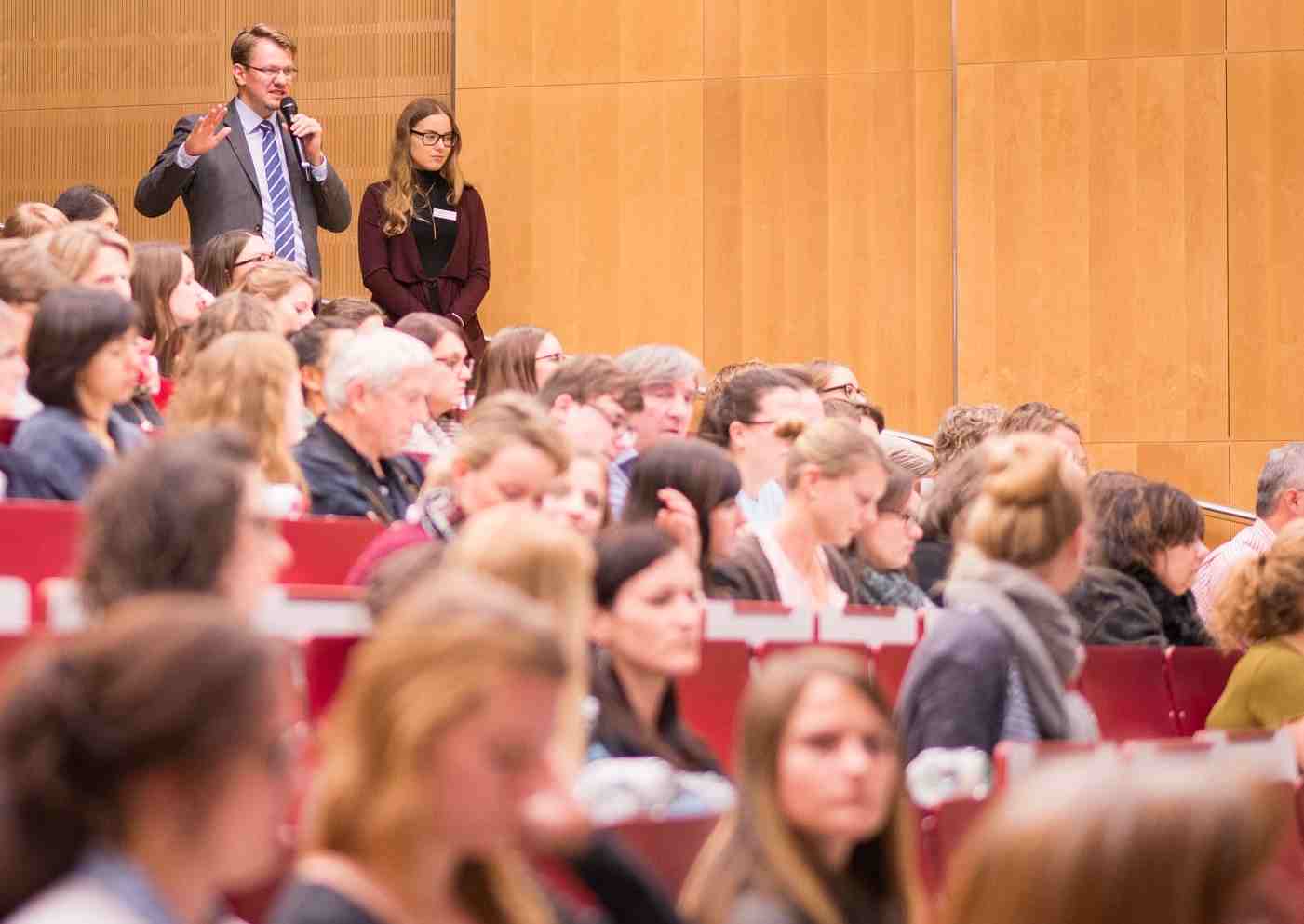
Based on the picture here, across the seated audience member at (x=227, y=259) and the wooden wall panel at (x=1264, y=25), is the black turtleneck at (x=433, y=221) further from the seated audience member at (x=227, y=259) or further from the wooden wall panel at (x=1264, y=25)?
the wooden wall panel at (x=1264, y=25)

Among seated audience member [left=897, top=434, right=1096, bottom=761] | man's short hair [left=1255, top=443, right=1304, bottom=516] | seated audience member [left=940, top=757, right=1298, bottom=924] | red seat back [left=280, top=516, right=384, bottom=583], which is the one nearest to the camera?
seated audience member [left=940, top=757, right=1298, bottom=924]

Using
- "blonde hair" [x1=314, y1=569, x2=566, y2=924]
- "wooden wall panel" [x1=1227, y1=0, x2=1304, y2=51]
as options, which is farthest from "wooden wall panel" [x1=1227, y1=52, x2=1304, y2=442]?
"blonde hair" [x1=314, y1=569, x2=566, y2=924]

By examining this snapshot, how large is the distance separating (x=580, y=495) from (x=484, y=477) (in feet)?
0.78

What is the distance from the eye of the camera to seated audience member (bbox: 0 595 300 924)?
0.98 meters

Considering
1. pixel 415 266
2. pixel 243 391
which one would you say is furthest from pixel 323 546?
pixel 415 266

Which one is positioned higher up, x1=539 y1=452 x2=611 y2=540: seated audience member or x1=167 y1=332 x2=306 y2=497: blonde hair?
x1=167 y1=332 x2=306 y2=497: blonde hair

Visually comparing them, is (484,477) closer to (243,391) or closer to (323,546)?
(323,546)

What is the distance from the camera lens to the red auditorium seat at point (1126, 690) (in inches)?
122

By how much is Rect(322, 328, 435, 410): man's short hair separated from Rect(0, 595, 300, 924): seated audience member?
2.04 m

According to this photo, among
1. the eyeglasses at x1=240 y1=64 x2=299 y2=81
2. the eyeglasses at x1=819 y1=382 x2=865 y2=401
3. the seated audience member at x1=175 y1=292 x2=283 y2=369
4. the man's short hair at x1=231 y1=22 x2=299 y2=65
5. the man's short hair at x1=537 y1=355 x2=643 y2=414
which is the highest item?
the man's short hair at x1=231 y1=22 x2=299 y2=65

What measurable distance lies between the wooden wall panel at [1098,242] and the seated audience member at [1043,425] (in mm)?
1508

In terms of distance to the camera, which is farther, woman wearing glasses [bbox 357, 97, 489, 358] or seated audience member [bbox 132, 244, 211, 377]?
woman wearing glasses [bbox 357, 97, 489, 358]

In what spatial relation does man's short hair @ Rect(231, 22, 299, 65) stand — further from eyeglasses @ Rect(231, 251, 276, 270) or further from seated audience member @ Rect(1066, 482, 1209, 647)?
seated audience member @ Rect(1066, 482, 1209, 647)

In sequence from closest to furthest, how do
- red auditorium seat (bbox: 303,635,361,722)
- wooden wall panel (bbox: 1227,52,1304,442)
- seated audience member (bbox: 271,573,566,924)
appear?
seated audience member (bbox: 271,573,566,924), red auditorium seat (bbox: 303,635,361,722), wooden wall panel (bbox: 1227,52,1304,442)
